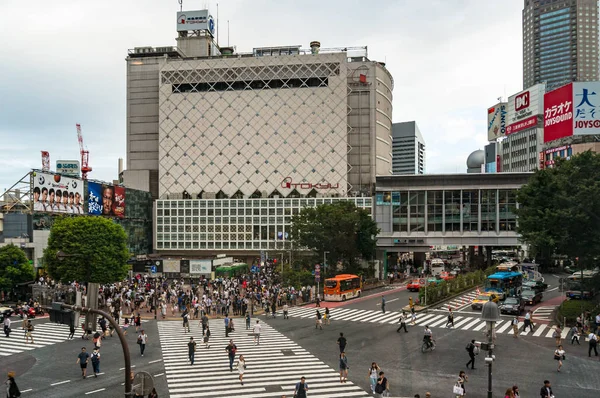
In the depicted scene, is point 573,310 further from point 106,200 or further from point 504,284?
point 106,200

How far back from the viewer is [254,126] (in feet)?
342

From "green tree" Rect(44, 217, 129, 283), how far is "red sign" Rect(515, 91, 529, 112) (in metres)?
103

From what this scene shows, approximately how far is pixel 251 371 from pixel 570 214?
2845cm

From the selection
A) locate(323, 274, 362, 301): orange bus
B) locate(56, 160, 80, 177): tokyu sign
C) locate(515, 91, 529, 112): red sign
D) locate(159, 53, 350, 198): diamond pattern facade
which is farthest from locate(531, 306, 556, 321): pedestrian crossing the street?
locate(56, 160, 80, 177): tokyu sign

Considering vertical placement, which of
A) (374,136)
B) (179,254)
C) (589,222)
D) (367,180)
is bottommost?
(179,254)

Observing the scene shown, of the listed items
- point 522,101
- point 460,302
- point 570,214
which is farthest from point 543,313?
point 522,101

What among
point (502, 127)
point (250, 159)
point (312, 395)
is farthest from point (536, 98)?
point (312, 395)

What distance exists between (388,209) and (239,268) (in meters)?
28.1

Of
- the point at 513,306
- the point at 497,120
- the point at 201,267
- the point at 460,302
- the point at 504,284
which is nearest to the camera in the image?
the point at 513,306

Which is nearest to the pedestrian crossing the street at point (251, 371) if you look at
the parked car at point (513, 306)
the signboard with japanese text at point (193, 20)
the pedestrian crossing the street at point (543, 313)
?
the parked car at point (513, 306)

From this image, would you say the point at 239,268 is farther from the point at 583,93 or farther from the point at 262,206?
the point at 583,93

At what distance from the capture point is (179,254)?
340ft

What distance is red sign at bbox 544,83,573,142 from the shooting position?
78.9m

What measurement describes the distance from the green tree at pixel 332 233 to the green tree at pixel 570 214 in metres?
23.9
